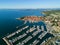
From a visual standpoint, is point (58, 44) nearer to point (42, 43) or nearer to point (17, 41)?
point (42, 43)

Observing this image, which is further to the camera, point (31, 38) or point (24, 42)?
point (31, 38)

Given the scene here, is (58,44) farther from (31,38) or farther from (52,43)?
(31,38)

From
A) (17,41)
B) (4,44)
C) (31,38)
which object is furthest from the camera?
(31,38)

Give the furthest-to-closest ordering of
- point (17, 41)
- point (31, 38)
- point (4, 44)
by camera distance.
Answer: point (31, 38)
point (17, 41)
point (4, 44)

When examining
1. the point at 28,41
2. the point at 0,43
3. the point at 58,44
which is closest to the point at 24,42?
the point at 28,41

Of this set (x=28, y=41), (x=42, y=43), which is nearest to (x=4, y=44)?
(x=28, y=41)

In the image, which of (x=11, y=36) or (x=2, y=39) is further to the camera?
(x=11, y=36)

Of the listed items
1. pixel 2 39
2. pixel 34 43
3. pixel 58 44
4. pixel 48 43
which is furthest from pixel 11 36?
pixel 58 44
